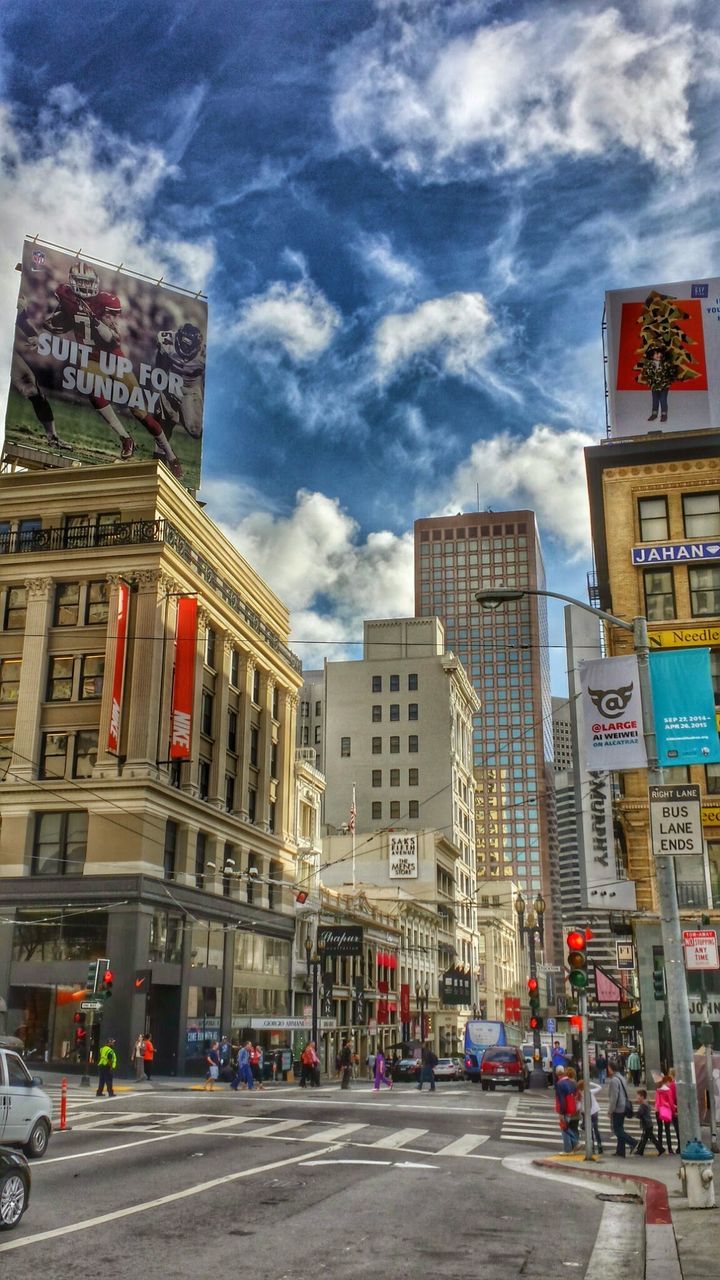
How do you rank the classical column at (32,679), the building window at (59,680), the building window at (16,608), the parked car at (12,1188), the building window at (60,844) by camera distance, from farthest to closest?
the building window at (16,608), the building window at (59,680), the classical column at (32,679), the building window at (60,844), the parked car at (12,1188)

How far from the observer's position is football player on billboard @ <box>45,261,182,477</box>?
57812 mm

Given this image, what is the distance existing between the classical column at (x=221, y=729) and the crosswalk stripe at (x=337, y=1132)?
31284 millimetres

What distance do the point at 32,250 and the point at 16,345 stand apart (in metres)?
5.65

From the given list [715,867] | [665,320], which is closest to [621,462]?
[665,320]

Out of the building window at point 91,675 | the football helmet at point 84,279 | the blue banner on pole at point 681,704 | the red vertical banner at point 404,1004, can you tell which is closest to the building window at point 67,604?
the building window at point 91,675

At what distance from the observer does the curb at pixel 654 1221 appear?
10.8 m

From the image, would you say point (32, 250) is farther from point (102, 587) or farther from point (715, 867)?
point (715, 867)

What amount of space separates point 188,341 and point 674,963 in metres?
53.7

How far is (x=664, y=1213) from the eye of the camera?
46.0 ft

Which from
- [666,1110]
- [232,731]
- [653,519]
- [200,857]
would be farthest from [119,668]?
[666,1110]

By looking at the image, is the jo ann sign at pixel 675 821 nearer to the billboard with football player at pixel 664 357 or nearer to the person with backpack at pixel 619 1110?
the person with backpack at pixel 619 1110

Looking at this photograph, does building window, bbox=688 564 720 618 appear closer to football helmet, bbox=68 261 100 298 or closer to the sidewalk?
the sidewalk

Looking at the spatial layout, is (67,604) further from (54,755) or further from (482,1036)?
(482,1036)

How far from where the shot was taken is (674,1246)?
39.0ft
